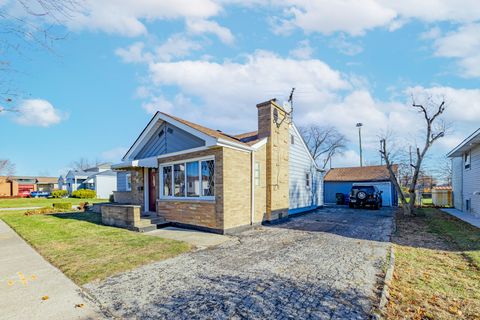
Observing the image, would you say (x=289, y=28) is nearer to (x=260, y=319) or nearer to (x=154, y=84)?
(x=154, y=84)

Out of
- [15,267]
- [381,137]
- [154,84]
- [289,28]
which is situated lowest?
[15,267]

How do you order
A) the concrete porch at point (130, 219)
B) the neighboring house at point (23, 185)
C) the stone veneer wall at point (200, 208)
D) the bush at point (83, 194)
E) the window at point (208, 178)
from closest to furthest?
the stone veneer wall at point (200, 208)
the window at point (208, 178)
the concrete porch at point (130, 219)
the bush at point (83, 194)
the neighboring house at point (23, 185)

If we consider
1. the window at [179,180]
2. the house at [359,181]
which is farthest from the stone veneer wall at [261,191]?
the house at [359,181]

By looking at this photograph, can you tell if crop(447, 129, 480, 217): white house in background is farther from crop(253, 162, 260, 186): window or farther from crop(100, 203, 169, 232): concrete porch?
crop(100, 203, 169, 232): concrete porch

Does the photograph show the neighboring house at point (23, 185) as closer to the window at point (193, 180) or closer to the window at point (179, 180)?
the window at point (179, 180)

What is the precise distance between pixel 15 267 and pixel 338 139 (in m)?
40.0

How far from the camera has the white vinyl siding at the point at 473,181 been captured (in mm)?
13703

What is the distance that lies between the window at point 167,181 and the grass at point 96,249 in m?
2.27

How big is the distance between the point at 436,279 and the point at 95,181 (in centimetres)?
4465

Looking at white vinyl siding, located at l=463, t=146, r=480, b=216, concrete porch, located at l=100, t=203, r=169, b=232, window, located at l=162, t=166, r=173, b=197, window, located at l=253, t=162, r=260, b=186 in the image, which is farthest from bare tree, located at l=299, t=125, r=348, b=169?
concrete porch, located at l=100, t=203, r=169, b=232

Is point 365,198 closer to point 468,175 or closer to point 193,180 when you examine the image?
point 468,175

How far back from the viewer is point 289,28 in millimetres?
9336

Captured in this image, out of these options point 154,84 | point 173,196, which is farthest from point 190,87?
point 173,196

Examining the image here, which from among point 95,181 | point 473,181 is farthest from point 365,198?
point 95,181
